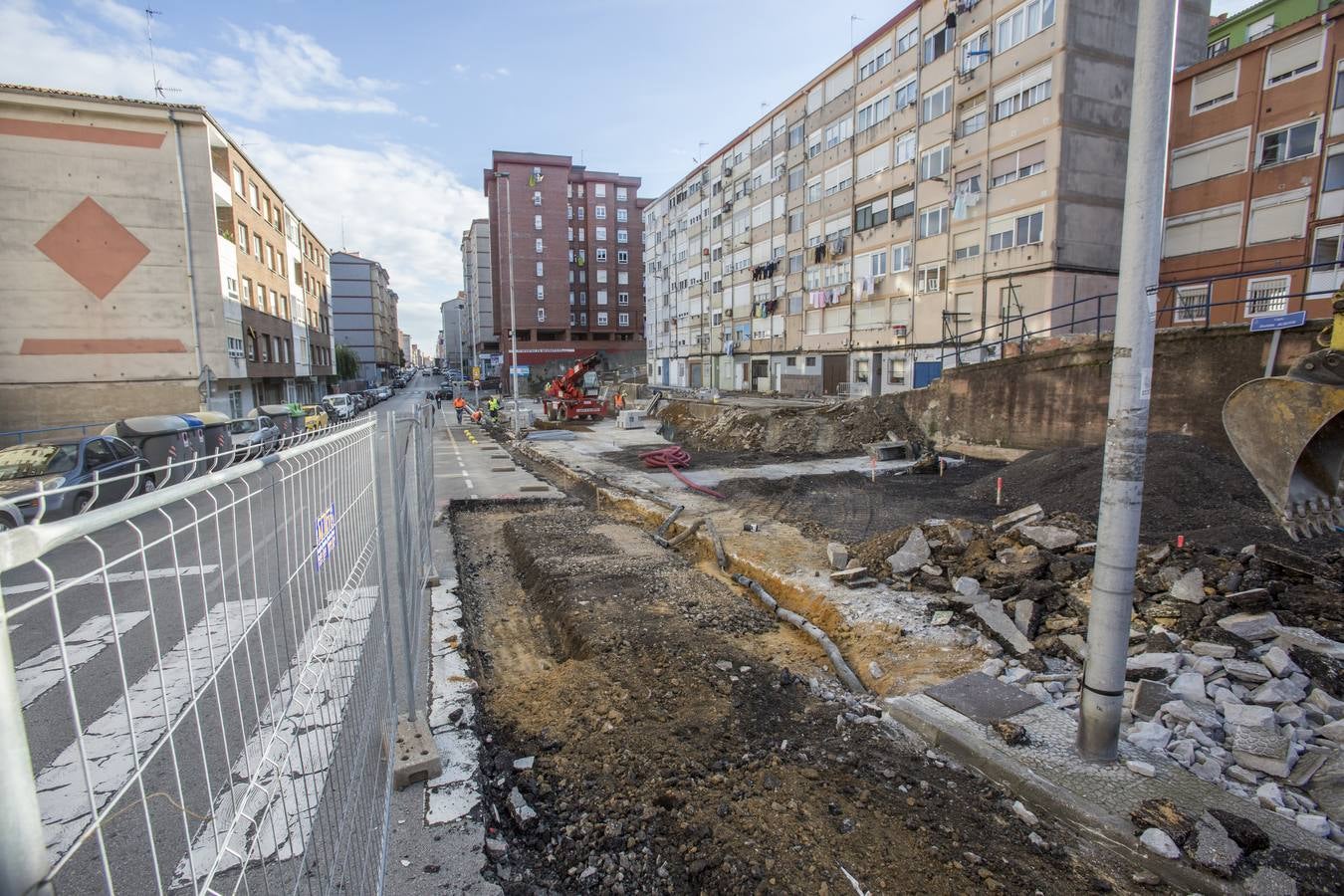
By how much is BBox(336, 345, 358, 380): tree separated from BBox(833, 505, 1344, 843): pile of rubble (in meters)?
73.2

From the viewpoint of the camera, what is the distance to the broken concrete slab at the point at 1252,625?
17.3 ft

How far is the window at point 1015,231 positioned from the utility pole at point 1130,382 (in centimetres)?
2568

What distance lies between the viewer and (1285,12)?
28.0 metres

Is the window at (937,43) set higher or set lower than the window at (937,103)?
higher

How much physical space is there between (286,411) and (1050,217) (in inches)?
1181

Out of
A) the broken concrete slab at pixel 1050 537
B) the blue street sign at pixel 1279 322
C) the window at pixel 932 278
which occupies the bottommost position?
the broken concrete slab at pixel 1050 537

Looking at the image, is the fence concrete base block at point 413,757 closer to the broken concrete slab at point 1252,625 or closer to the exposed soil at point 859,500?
the broken concrete slab at point 1252,625

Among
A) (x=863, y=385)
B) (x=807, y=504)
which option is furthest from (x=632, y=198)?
(x=807, y=504)

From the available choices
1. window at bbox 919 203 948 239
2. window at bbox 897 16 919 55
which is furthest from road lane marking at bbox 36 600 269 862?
window at bbox 897 16 919 55

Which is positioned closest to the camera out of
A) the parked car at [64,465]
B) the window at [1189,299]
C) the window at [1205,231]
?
the parked car at [64,465]

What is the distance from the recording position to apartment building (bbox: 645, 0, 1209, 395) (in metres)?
25.4

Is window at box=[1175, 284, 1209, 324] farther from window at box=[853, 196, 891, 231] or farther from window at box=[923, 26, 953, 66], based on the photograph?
window at box=[923, 26, 953, 66]

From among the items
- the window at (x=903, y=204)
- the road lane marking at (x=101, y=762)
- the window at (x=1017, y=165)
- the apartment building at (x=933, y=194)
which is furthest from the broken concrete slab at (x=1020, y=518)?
the window at (x=903, y=204)

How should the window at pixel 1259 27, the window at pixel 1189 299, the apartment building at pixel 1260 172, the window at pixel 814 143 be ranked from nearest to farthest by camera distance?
the apartment building at pixel 1260 172 < the window at pixel 1189 299 < the window at pixel 1259 27 < the window at pixel 814 143
